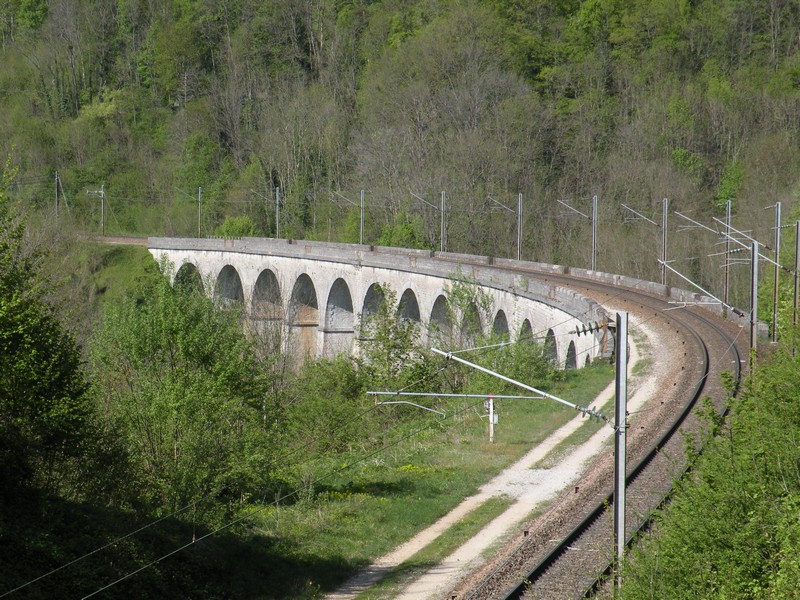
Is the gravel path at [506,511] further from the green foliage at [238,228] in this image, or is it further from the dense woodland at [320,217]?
the green foliage at [238,228]

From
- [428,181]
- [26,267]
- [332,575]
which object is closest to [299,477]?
[332,575]

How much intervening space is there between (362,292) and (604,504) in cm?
3081

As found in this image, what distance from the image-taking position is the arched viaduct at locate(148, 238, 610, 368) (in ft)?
103

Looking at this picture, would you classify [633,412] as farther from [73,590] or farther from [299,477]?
[73,590]

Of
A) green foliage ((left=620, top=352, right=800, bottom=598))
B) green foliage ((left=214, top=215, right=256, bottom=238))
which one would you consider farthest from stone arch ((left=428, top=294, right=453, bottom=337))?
green foliage ((left=214, top=215, right=256, bottom=238))

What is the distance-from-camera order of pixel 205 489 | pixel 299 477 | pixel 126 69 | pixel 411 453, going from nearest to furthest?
pixel 205 489 < pixel 299 477 < pixel 411 453 < pixel 126 69

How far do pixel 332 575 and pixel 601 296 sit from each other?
2184cm

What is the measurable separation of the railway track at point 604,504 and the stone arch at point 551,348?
3.43m

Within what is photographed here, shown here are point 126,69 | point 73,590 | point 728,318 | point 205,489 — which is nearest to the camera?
point 73,590

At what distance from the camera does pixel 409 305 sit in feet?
141

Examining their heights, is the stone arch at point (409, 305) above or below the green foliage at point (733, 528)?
above

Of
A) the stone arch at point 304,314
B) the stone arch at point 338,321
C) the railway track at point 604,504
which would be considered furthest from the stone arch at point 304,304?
the railway track at point 604,504

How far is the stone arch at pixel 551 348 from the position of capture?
29109mm

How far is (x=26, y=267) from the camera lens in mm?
18266
